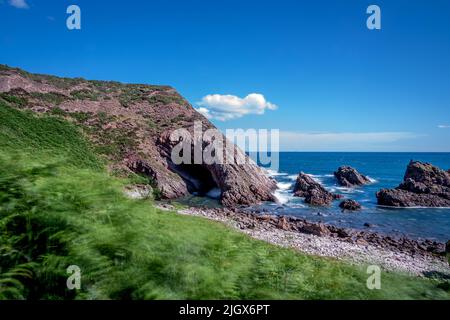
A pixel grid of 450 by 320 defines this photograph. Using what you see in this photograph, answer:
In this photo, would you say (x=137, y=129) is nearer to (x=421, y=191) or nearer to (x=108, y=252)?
(x=108, y=252)

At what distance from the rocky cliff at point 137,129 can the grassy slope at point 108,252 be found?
2609 centimetres

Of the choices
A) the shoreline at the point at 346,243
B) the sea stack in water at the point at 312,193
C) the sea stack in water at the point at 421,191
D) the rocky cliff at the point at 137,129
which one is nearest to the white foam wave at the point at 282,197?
the rocky cliff at the point at 137,129

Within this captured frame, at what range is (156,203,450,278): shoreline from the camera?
16.4 meters

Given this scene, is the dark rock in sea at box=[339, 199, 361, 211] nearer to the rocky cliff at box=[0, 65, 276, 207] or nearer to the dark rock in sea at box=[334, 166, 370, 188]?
the rocky cliff at box=[0, 65, 276, 207]

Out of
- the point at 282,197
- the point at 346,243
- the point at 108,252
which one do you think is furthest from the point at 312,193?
the point at 108,252

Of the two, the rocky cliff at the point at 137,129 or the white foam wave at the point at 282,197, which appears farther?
the white foam wave at the point at 282,197

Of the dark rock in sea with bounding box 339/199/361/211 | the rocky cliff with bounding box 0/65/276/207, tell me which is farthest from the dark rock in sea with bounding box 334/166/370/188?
the dark rock in sea with bounding box 339/199/361/211

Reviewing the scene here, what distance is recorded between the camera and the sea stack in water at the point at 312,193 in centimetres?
3466

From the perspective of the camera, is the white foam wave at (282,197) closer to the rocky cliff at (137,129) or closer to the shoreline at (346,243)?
the rocky cliff at (137,129)

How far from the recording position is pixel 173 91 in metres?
55.8

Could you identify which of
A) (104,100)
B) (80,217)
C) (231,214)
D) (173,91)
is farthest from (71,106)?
(80,217)

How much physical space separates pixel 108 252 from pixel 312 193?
113ft

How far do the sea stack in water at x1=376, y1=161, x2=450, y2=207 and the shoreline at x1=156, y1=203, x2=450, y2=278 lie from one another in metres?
14.6
